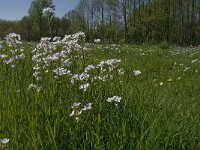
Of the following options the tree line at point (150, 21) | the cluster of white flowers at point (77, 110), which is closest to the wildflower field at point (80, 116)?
the cluster of white flowers at point (77, 110)

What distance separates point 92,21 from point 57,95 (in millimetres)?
61184

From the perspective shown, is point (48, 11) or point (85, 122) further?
point (48, 11)

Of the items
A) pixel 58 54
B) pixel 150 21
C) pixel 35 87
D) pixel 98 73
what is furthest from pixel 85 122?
pixel 150 21

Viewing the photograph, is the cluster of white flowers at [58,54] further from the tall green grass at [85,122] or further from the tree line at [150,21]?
the tree line at [150,21]

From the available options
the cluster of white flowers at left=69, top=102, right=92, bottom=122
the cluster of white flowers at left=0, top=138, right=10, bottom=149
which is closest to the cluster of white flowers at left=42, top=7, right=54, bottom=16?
the cluster of white flowers at left=69, top=102, right=92, bottom=122

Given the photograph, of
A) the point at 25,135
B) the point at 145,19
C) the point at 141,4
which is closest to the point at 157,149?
the point at 25,135

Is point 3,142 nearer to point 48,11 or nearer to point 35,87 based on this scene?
point 35,87

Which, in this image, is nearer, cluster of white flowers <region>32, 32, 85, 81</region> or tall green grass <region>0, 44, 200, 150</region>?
tall green grass <region>0, 44, 200, 150</region>

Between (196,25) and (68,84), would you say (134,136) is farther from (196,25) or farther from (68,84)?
(196,25)

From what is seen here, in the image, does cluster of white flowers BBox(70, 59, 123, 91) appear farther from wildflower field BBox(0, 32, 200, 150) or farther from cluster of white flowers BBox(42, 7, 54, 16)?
cluster of white flowers BBox(42, 7, 54, 16)

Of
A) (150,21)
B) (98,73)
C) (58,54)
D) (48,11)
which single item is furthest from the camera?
(150,21)

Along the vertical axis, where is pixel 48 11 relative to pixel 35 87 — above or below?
above

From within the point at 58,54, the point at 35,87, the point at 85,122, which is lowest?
the point at 85,122

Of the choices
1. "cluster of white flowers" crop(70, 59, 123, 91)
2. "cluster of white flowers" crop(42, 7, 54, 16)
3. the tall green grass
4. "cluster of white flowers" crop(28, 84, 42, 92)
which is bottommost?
the tall green grass
